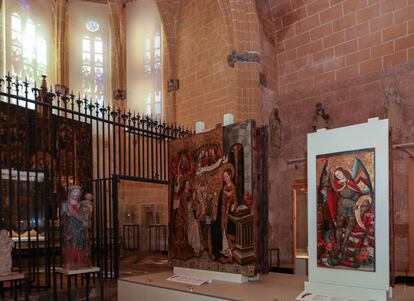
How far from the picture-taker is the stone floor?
649 centimetres

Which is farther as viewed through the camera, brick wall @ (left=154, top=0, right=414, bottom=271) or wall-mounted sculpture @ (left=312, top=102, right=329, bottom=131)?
wall-mounted sculpture @ (left=312, top=102, right=329, bottom=131)

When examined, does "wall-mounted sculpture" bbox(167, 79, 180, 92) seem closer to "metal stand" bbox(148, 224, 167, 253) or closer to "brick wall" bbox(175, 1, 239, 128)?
"brick wall" bbox(175, 1, 239, 128)

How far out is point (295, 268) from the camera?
409 inches

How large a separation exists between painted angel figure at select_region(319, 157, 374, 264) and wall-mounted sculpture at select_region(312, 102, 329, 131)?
23.4 feet

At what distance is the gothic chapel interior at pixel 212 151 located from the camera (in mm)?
4398

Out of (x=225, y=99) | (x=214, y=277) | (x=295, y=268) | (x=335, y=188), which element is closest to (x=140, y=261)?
(x=295, y=268)

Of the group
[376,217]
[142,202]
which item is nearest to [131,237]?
[142,202]

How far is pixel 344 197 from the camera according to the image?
4262 mm

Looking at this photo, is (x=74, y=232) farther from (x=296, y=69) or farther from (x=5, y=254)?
(x=296, y=69)

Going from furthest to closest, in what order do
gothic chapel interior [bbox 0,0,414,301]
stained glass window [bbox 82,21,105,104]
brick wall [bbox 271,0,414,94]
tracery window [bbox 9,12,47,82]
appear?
1. stained glass window [bbox 82,21,105,104]
2. tracery window [bbox 9,12,47,82]
3. brick wall [bbox 271,0,414,94]
4. gothic chapel interior [bbox 0,0,414,301]

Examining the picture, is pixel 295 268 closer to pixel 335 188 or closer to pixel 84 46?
pixel 335 188

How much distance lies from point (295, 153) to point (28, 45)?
30.1 ft

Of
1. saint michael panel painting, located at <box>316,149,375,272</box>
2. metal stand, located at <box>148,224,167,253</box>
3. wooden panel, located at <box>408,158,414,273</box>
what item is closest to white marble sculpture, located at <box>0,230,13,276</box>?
saint michael panel painting, located at <box>316,149,375,272</box>

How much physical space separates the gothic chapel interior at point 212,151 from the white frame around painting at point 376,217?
0.01 meters
